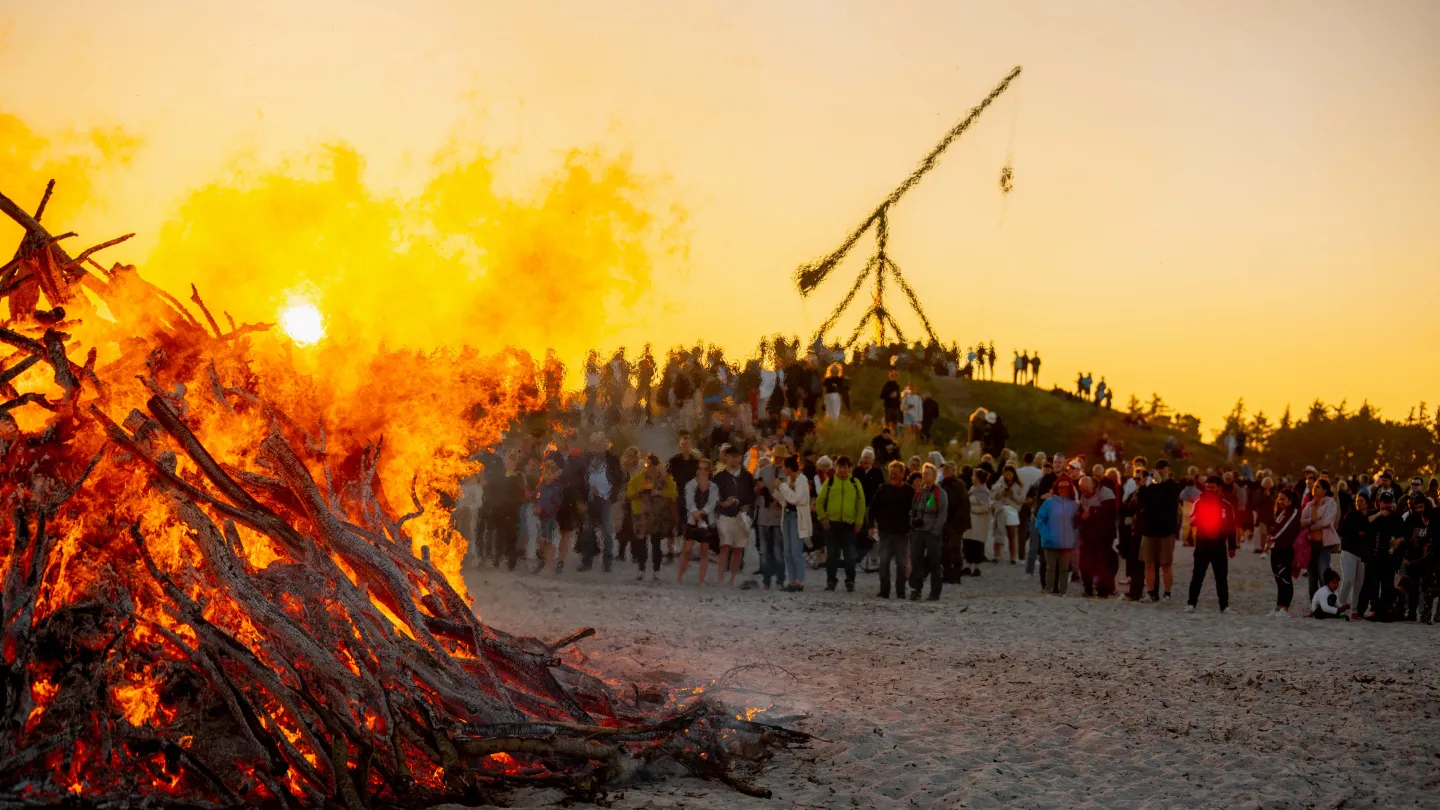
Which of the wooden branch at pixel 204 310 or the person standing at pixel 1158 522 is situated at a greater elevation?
the wooden branch at pixel 204 310

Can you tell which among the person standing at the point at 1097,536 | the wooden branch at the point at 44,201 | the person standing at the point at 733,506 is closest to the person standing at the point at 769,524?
the person standing at the point at 733,506

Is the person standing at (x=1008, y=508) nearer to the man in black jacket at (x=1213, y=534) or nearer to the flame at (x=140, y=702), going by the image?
the man in black jacket at (x=1213, y=534)

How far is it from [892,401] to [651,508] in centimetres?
1299

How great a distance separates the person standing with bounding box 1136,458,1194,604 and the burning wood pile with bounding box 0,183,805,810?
9835 mm

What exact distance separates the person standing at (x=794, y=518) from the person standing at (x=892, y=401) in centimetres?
1252

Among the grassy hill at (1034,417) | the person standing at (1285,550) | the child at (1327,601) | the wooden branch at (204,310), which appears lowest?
the child at (1327,601)

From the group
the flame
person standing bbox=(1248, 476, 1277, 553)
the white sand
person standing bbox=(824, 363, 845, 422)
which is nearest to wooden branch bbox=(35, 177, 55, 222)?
the flame

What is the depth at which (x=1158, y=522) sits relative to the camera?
53.7 ft

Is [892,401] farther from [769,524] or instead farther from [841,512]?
[841,512]

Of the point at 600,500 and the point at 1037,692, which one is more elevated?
the point at 600,500

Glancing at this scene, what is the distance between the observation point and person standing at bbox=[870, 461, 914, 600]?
53.9 ft

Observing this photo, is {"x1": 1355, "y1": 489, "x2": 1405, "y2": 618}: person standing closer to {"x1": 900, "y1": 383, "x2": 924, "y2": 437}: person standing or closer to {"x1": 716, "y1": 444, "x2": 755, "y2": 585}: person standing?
{"x1": 716, "y1": 444, "x2": 755, "y2": 585}: person standing

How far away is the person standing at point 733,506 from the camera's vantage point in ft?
58.1

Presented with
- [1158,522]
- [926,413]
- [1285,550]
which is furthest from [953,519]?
[926,413]
